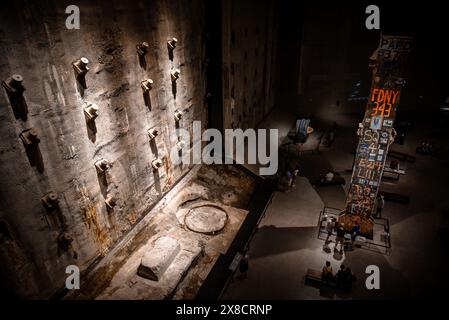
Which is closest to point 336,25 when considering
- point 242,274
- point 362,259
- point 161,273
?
point 362,259

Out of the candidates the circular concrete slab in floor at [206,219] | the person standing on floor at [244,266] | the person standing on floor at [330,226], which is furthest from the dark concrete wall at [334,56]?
the person standing on floor at [244,266]

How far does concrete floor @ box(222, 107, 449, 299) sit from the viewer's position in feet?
37.3

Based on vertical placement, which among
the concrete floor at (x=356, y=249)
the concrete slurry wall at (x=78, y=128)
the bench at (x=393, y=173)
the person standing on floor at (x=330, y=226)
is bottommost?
the concrete floor at (x=356, y=249)

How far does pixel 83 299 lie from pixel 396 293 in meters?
10.8

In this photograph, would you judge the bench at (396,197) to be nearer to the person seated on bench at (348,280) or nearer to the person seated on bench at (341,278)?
the person seated on bench at (348,280)

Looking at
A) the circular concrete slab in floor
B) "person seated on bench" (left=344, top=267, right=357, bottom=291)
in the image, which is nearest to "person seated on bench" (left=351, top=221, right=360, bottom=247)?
"person seated on bench" (left=344, top=267, right=357, bottom=291)

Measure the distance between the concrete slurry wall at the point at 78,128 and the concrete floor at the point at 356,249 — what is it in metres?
5.42

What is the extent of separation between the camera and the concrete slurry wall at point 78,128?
7.72 m

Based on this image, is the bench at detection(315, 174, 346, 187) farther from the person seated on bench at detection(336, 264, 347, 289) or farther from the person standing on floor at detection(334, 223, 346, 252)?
the person seated on bench at detection(336, 264, 347, 289)

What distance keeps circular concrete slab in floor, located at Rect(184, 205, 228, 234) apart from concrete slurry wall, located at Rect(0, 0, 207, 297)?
201 centimetres

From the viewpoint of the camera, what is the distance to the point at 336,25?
2300 cm

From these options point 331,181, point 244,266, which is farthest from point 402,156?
point 244,266

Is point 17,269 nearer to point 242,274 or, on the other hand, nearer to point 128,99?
point 128,99

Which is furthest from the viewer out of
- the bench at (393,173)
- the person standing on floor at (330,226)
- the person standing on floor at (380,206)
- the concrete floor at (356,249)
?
the bench at (393,173)
